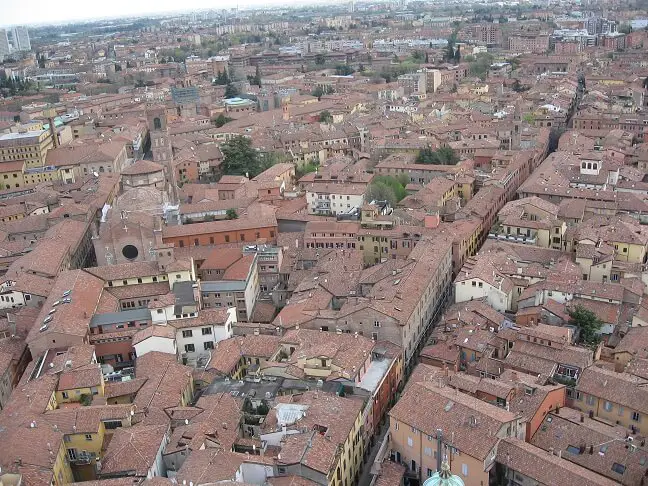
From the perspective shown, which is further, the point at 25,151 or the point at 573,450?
the point at 25,151

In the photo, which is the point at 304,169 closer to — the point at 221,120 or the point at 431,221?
the point at 431,221

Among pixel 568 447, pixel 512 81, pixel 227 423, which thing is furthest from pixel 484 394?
pixel 512 81

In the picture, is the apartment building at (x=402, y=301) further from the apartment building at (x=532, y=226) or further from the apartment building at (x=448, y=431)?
the apartment building at (x=448, y=431)

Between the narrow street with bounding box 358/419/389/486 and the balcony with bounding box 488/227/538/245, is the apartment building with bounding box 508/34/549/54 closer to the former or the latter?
the balcony with bounding box 488/227/538/245

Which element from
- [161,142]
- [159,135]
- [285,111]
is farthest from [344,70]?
[159,135]

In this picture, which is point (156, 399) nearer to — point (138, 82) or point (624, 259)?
point (624, 259)

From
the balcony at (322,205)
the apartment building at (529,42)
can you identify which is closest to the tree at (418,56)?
the apartment building at (529,42)
